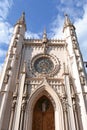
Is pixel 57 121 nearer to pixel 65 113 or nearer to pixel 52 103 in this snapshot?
pixel 65 113

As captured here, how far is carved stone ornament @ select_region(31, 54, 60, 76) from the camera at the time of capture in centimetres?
1599

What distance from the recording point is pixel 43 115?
46.2ft

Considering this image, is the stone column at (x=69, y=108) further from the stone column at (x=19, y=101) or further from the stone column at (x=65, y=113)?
the stone column at (x=19, y=101)

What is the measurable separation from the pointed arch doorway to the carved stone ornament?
100 inches

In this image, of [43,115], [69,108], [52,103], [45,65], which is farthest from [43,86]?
[45,65]

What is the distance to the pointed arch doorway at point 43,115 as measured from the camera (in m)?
13.4

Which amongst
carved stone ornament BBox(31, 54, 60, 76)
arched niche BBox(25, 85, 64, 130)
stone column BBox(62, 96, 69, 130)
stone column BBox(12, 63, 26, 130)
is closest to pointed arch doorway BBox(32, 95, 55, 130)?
arched niche BBox(25, 85, 64, 130)

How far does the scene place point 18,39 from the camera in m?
18.4

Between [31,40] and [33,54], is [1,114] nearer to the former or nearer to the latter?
[33,54]

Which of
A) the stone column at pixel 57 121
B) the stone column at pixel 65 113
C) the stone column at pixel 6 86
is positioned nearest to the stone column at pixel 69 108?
the stone column at pixel 65 113

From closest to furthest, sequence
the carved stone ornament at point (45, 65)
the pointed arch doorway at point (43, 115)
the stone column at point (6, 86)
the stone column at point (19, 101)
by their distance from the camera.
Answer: the stone column at point (19, 101), the stone column at point (6, 86), the pointed arch doorway at point (43, 115), the carved stone ornament at point (45, 65)

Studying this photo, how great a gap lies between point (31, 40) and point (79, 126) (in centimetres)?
1110

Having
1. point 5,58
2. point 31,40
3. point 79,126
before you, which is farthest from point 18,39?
point 79,126

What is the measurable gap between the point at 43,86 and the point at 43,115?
8.08 feet
